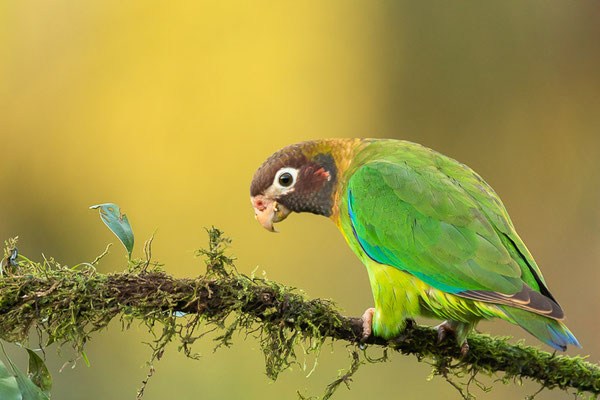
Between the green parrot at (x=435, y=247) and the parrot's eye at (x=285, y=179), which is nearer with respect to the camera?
the green parrot at (x=435, y=247)

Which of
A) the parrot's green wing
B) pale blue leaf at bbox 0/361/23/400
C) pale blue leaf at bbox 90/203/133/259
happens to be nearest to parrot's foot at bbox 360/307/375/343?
the parrot's green wing

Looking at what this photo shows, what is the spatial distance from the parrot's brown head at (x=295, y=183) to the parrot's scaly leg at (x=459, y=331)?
916 millimetres

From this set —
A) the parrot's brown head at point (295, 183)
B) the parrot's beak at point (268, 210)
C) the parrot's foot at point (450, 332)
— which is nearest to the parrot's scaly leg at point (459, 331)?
the parrot's foot at point (450, 332)

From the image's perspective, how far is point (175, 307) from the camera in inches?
89.3

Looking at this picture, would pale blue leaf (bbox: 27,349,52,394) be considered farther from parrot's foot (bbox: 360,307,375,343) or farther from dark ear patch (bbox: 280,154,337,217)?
dark ear patch (bbox: 280,154,337,217)

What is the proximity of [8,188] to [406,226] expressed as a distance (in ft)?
18.9

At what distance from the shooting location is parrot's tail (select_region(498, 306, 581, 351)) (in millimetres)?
2459

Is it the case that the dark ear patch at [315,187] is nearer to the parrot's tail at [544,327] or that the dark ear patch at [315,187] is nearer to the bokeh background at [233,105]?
the parrot's tail at [544,327]

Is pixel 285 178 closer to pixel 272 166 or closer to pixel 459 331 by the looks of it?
pixel 272 166

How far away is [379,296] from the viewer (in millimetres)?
2996

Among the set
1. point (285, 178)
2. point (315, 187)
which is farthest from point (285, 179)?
point (315, 187)

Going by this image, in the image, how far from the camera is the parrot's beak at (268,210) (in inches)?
138

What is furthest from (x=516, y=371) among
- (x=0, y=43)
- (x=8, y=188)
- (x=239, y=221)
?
(x=0, y=43)

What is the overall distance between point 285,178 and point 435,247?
3.16 feet
